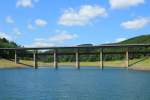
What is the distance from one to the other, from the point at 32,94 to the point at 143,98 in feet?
54.5

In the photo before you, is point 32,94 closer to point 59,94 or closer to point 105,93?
point 59,94

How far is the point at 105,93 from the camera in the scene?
7069 cm

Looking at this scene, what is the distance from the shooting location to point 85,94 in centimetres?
6875

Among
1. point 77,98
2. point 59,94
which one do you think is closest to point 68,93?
Answer: point 59,94

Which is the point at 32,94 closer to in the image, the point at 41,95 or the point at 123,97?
the point at 41,95

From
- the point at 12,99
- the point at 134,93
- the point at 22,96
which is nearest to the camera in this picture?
the point at 12,99

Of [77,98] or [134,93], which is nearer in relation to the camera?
[77,98]

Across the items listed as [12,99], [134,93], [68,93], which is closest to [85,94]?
[68,93]

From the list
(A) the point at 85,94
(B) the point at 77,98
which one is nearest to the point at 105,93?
(A) the point at 85,94

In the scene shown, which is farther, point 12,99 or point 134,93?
point 134,93

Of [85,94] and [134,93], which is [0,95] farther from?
[134,93]

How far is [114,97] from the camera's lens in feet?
212

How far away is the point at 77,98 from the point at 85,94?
18.6ft

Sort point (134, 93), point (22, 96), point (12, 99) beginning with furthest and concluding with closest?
point (134, 93) < point (22, 96) < point (12, 99)
